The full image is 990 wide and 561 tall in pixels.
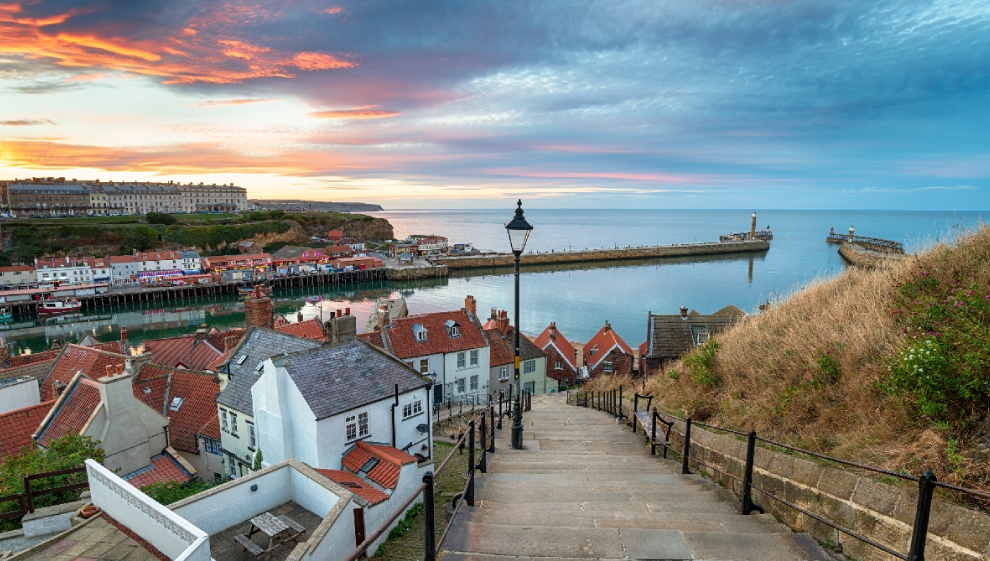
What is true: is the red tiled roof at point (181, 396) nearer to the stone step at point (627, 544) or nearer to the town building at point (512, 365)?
the town building at point (512, 365)

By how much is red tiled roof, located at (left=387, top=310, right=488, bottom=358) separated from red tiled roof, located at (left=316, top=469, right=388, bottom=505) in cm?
1424

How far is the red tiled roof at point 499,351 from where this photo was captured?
34531 millimetres

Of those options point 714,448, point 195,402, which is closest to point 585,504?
point 714,448

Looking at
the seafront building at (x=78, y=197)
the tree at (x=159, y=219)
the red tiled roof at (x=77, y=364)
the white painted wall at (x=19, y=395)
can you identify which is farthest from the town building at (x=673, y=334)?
the seafront building at (x=78, y=197)

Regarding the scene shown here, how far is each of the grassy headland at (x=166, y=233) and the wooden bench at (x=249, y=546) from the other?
436ft

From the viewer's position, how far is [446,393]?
31.6 meters

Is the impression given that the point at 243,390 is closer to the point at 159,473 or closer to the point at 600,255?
the point at 159,473

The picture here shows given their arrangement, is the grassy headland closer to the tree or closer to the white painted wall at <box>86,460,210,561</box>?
the tree

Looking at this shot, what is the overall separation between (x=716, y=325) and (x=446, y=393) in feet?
56.8

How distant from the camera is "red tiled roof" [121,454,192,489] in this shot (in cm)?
1677

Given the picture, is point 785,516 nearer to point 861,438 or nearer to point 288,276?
point 861,438

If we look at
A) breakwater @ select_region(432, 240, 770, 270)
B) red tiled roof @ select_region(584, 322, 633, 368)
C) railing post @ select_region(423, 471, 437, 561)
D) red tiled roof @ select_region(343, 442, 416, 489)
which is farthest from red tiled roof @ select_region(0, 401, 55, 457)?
breakwater @ select_region(432, 240, 770, 270)

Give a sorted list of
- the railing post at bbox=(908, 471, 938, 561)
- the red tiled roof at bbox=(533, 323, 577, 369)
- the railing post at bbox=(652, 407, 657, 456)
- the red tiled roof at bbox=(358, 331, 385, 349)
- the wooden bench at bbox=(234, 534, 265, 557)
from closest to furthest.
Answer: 1. the railing post at bbox=(908, 471, 938, 561)
2. the wooden bench at bbox=(234, 534, 265, 557)
3. the railing post at bbox=(652, 407, 657, 456)
4. the red tiled roof at bbox=(358, 331, 385, 349)
5. the red tiled roof at bbox=(533, 323, 577, 369)

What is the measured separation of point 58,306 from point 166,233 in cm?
6300
